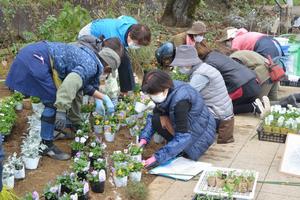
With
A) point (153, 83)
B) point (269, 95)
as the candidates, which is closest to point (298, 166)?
point (153, 83)

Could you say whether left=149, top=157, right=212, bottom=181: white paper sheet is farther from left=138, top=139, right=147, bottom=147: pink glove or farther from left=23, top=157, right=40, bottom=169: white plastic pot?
left=23, top=157, right=40, bottom=169: white plastic pot

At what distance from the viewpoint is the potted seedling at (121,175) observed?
471cm

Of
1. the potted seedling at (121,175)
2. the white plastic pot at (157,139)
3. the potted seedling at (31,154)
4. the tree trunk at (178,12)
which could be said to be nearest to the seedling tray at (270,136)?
the white plastic pot at (157,139)

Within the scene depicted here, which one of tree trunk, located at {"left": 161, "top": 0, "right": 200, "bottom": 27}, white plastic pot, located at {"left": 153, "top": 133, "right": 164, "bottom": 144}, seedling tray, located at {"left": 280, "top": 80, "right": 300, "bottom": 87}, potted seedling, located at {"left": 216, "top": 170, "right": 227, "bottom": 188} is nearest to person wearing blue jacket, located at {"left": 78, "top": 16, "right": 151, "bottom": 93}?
white plastic pot, located at {"left": 153, "top": 133, "right": 164, "bottom": 144}

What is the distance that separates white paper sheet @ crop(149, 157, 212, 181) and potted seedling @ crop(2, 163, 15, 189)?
4.33ft

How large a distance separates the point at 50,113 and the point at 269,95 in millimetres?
4152

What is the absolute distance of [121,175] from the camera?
15.4ft

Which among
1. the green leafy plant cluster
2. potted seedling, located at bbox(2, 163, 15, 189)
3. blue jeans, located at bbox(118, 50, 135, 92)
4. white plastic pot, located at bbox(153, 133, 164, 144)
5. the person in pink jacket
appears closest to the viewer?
potted seedling, located at bbox(2, 163, 15, 189)

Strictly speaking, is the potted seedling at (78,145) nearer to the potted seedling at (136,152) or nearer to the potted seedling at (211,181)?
the potted seedling at (136,152)

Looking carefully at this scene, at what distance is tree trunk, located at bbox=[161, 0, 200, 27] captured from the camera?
527 inches

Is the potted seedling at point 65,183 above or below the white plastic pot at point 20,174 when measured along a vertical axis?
above

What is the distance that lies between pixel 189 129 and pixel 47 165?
4.71 feet

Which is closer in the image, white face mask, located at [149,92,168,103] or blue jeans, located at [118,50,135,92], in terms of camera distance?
white face mask, located at [149,92,168,103]

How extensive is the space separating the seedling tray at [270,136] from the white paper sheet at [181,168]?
128 cm
